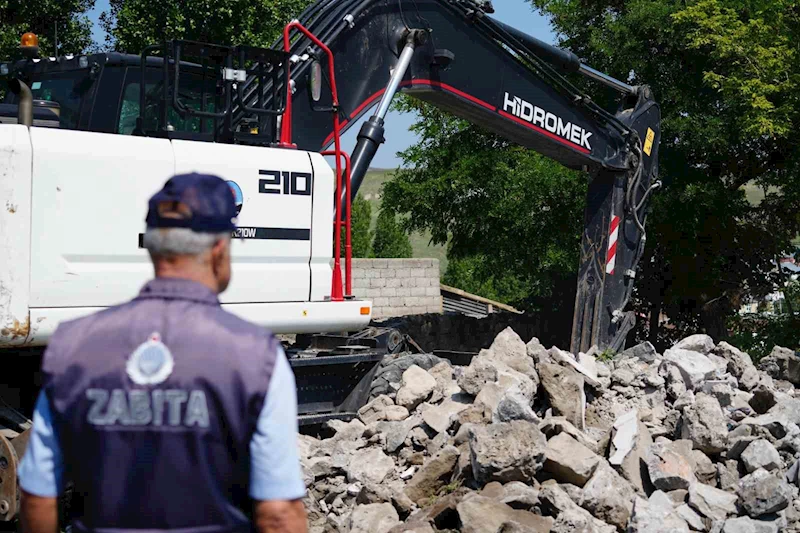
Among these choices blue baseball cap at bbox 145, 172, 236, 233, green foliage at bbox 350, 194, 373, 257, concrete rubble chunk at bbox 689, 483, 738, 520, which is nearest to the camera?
blue baseball cap at bbox 145, 172, 236, 233

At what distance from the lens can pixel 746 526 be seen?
595 centimetres

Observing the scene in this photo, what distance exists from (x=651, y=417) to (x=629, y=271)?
332 cm

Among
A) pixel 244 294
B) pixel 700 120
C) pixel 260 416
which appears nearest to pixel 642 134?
pixel 700 120

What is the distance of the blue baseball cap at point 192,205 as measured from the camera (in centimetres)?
233

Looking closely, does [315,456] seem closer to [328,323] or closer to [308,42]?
[328,323]

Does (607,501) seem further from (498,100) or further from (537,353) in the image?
(498,100)

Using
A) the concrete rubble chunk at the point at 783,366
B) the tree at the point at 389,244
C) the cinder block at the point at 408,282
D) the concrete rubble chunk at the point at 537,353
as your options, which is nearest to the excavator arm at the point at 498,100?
the concrete rubble chunk at the point at 783,366

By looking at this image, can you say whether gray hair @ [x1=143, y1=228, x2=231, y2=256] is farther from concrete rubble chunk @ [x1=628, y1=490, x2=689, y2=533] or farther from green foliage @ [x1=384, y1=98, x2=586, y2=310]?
green foliage @ [x1=384, y1=98, x2=586, y2=310]

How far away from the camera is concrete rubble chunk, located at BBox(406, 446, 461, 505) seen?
20.8ft

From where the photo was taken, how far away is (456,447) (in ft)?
22.2

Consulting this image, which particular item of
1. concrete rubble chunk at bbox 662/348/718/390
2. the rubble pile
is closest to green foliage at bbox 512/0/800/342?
concrete rubble chunk at bbox 662/348/718/390

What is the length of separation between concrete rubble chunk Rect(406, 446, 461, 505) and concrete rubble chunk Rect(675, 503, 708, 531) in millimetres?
1391

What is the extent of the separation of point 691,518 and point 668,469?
1.42ft

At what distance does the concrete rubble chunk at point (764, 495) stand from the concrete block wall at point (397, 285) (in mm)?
13804
